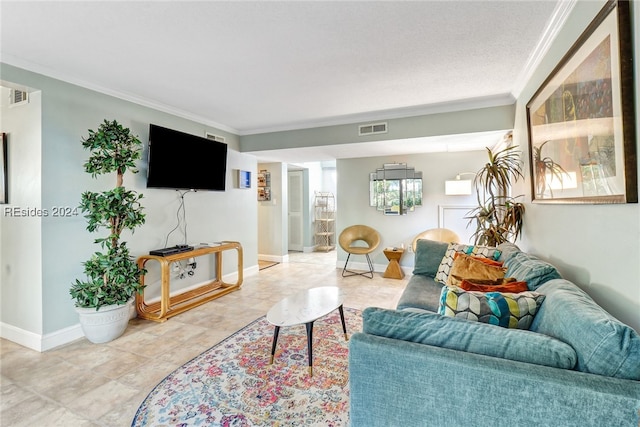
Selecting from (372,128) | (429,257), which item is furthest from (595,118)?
(372,128)

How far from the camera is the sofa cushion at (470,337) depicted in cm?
97

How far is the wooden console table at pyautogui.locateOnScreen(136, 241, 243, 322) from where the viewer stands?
9.96 feet

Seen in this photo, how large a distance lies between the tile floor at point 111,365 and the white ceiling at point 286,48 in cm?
244

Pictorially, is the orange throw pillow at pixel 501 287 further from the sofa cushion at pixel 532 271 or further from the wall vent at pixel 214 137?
the wall vent at pixel 214 137

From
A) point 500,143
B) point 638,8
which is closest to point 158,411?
point 638,8

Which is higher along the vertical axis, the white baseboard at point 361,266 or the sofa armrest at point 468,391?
the sofa armrest at point 468,391

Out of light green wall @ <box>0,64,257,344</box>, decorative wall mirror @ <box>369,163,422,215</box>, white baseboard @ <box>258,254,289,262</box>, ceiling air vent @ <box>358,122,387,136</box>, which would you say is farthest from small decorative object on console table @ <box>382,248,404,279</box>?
light green wall @ <box>0,64,257,344</box>

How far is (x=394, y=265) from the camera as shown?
4727 mm

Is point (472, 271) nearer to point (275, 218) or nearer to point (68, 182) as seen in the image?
point (68, 182)

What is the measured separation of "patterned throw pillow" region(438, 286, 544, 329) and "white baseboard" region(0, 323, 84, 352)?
3.25 meters

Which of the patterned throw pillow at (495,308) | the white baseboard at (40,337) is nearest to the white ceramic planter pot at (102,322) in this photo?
the white baseboard at (40,337)

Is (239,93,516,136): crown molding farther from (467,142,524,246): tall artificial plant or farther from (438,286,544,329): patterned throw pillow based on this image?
(438,286,544,329): patterned throw pillow

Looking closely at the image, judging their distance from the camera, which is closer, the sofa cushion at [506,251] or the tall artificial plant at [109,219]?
A: the sofa cushion at [506,251]

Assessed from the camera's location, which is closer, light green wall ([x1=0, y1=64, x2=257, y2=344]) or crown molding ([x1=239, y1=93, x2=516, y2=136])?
light green wall ([x1=0, y1=64, x2=257, y2=344])
